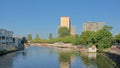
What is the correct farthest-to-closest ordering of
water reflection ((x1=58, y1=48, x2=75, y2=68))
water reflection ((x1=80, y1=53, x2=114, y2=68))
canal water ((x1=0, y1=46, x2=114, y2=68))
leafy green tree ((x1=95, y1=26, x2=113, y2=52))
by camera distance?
leafy green tree ((x1=95, y1=26, x2=113, y2=52)) < water reflection ((x1=58, y1=48, x2=75, y2=68)) < water reflection ((x1=80, y1=53, x2=114, y2=68)) < canal water ((x1=0, y1=46, x2=114, y2=68))

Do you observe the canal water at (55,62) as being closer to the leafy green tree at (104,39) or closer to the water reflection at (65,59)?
the water reflection at (65,59)

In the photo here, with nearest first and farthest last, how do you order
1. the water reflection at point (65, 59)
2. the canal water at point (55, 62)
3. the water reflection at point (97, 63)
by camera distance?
the canal water at point (55, 62)
the water reflection at point (97, 63)
the water reflection at point (65, 59)

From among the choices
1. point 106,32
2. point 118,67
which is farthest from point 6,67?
point 106,32

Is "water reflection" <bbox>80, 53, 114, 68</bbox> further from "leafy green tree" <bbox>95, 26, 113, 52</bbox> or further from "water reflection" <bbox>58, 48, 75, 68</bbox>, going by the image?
"leafy green tree" <bbox>95, 26, 113, 52</bbox>

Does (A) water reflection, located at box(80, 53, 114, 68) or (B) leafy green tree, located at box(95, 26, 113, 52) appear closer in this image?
(A) water reflection, located at box(80, 53, 114, 68)

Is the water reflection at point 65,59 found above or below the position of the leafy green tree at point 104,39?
below

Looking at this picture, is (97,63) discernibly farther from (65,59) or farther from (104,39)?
(104,39)

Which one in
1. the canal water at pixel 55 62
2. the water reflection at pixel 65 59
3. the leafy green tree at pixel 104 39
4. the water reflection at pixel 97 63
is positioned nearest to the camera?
the canal water at pixel 55 62

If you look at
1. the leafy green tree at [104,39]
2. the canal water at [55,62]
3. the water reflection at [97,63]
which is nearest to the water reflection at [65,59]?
the canal water at [55,62]

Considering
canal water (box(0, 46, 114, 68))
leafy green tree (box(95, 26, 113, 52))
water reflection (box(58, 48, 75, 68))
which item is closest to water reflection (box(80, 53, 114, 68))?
canal water (box(0, 46, 114, 68))

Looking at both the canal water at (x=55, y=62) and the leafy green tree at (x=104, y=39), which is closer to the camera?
the canal water at (x=55, y=62)

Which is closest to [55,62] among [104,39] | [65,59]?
[65,59]

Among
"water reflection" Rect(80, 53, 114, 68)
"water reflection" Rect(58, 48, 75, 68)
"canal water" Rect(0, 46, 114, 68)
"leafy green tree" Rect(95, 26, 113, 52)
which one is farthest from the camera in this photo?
"leafy green tree" Rect(95, 26, 113, 52)

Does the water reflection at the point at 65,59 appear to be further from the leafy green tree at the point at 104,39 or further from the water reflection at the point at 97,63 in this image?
the leafy green tree at the point at 104,39
